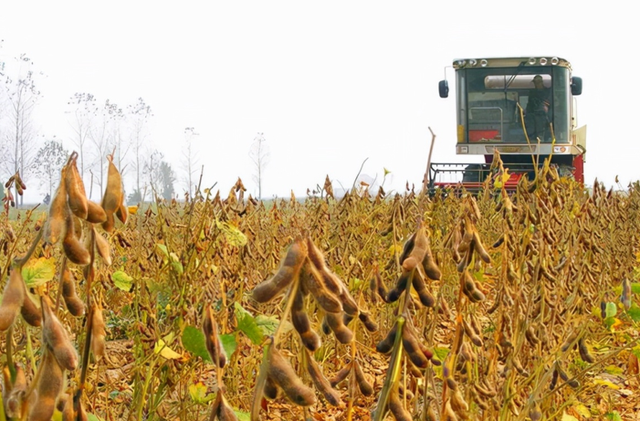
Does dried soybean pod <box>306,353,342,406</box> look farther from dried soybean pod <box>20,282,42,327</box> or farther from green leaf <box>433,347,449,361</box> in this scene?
green leaf <box>433,347,449,361</box>

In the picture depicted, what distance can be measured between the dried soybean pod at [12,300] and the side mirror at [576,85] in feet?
48.6

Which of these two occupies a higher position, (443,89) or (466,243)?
(443,89)

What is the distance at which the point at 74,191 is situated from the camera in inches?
38.9

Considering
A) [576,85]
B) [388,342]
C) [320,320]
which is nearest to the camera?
[388,342]

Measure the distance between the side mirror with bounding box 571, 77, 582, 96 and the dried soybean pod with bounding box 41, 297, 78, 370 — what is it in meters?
14.8

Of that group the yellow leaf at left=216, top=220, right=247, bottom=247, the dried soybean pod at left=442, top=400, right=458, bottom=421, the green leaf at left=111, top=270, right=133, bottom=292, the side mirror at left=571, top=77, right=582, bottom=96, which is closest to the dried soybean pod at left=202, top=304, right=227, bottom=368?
the dried soybean pod at left=442, top=400, right=458, bottom=421

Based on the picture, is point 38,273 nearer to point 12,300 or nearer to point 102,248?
point 102,248

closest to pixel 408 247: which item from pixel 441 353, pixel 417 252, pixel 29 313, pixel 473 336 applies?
pixel 417 252

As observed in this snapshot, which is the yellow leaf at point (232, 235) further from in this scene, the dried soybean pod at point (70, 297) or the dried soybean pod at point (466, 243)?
the dried soybean pod at point (70, 297)

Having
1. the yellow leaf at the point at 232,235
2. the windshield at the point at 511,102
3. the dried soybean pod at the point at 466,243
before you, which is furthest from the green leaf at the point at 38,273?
the windshield at the point at 511,102

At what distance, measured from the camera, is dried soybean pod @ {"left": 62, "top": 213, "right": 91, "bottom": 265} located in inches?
38.6

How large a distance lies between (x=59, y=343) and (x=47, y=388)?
0.06 metres

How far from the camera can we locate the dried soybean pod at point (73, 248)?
0.98m

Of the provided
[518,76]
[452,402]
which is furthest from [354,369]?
[518,76]
